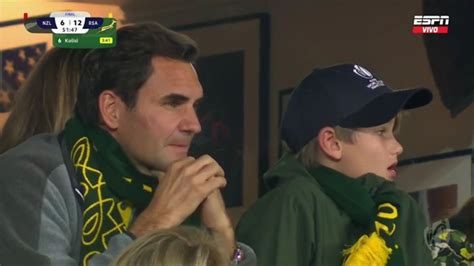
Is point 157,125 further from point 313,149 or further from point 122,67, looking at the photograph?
point 313,149

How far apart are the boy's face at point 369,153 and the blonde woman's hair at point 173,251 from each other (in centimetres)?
75

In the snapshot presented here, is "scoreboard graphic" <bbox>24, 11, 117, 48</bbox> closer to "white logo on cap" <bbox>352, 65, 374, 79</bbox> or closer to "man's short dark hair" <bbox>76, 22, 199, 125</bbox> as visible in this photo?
"man's short dark hair" <bbox>76, 22, 199, 125</bbox>

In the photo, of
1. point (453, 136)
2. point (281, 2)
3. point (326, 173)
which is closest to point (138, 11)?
point (281, 2)

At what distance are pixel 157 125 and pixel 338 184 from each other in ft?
1.62

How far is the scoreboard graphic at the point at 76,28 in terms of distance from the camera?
316 centimetres

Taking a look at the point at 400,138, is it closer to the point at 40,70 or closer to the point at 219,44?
the point at 219,44

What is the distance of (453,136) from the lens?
11.0ft

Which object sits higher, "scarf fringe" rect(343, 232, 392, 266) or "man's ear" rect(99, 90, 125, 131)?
"man's ear" rect(99, 90, 125, 131)

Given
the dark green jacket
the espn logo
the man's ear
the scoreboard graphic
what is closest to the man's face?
the man's ear

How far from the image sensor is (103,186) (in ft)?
9.98

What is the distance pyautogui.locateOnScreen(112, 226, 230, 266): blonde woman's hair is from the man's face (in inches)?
A: 21.9

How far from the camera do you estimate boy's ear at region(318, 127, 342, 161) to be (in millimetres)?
3229

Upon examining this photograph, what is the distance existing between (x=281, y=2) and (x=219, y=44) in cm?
21

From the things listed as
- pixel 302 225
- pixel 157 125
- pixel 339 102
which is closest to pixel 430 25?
pixel 339 102
